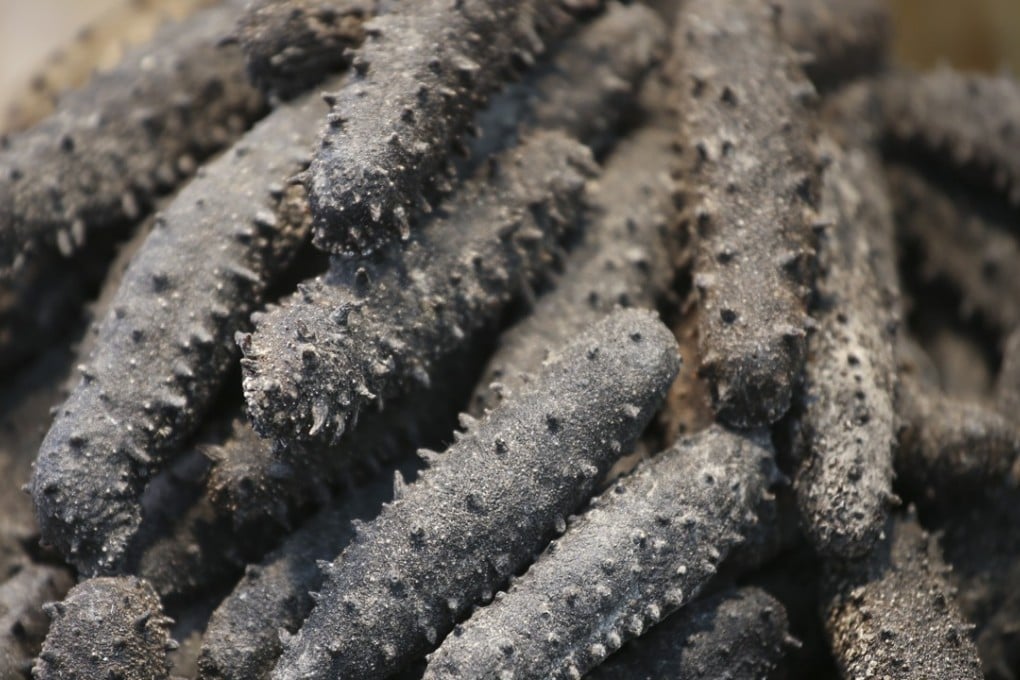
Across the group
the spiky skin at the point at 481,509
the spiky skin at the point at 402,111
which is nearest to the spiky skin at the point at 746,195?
the spiky skin at the point at 481,509

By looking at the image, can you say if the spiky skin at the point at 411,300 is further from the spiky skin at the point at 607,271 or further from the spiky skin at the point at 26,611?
the spiky skin at the point at 26,611

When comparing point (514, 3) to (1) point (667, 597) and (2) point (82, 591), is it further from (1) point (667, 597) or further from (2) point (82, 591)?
(2) point (82, 591)

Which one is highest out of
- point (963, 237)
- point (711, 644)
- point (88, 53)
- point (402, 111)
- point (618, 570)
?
point (402, 111)

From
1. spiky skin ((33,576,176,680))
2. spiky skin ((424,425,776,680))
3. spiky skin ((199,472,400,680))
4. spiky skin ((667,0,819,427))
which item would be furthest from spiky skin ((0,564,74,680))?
spiky skin ((667,0,819,427))

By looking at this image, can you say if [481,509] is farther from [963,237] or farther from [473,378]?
[963,237]

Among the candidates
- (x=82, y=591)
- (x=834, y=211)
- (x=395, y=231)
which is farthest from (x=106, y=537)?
(x=834, y=211)

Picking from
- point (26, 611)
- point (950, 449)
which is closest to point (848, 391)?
point (950, 449)
